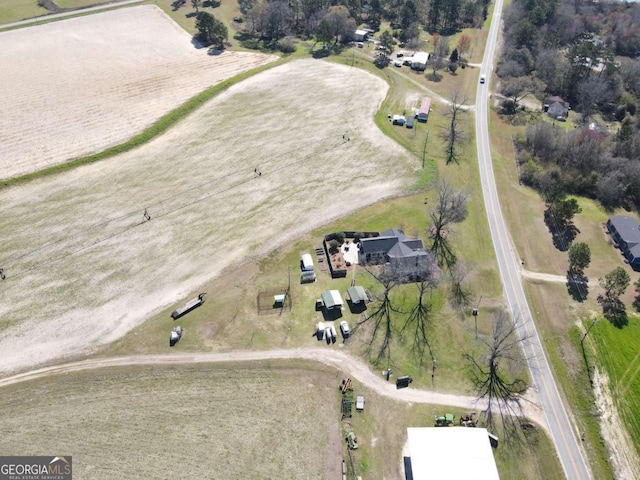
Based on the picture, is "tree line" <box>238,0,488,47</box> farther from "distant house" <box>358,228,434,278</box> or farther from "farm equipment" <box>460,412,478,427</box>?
"farm equipment" <box>460,412,478,427</box>

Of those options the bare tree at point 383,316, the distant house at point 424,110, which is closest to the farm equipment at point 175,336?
the bare tree at point 383,316

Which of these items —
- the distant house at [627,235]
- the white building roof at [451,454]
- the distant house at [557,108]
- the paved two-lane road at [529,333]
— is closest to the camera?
the white building roof at [451,454]

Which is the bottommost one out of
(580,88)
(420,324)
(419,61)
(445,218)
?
(420,324)

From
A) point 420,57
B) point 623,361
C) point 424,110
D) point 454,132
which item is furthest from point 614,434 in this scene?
point 420,57

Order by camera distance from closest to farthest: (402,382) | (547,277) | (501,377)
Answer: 1. (402,382)
2. (501,377)
3. (547,277)

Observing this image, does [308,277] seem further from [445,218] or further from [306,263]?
[445,218]

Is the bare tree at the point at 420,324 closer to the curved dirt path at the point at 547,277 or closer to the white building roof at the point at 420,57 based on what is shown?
the curved dirt path at the point at 547,277
